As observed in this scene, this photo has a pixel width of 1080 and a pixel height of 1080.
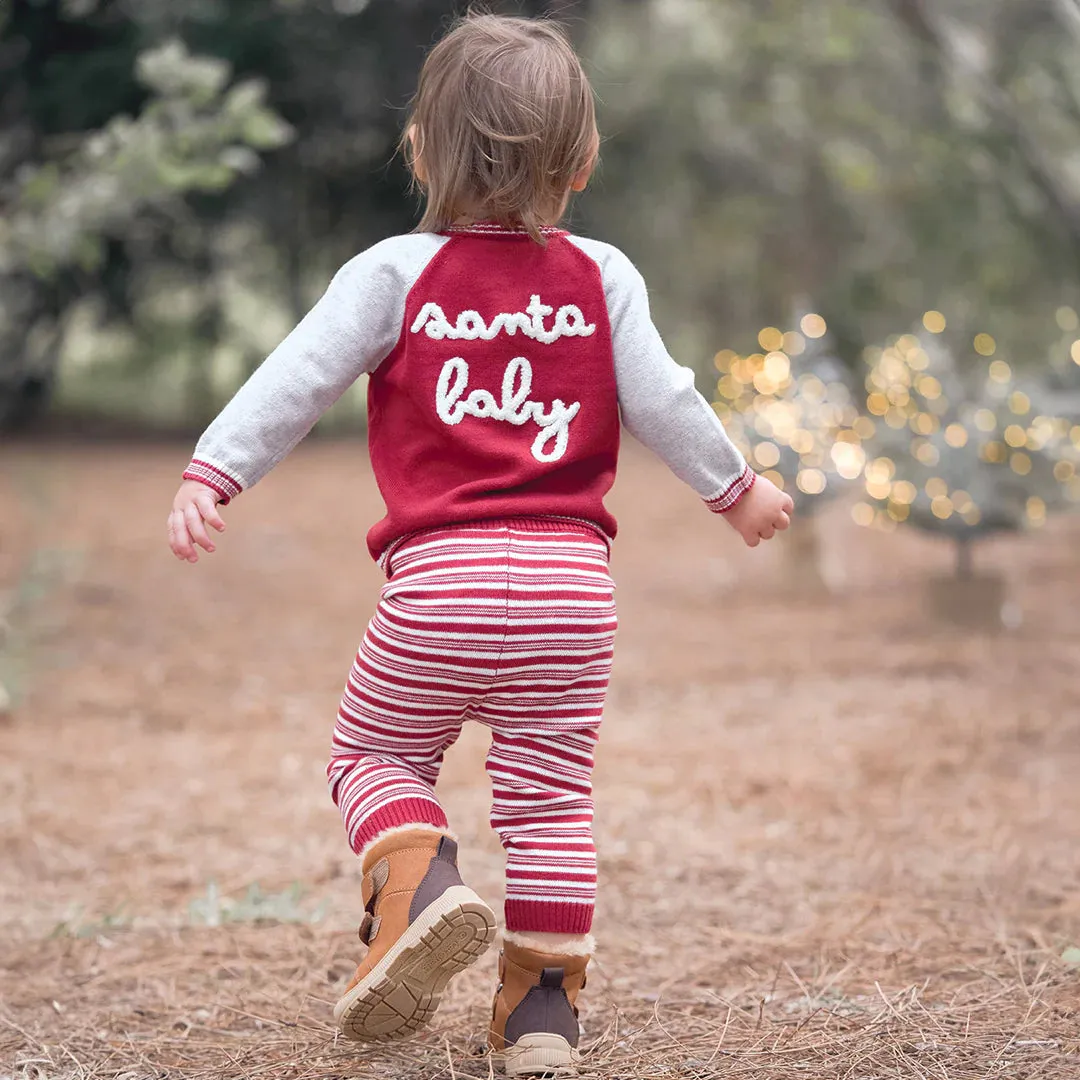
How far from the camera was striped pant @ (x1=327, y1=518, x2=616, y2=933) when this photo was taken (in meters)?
1.94

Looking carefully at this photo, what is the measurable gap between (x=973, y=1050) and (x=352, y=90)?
10.2 metres

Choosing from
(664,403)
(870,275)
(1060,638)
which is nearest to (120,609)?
(1060,638)

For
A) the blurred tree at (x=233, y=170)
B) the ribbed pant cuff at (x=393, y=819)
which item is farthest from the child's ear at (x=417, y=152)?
the blurred tree at (x=233, y=170)

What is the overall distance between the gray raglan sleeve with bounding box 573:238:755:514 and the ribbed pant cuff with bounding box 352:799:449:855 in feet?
1.97

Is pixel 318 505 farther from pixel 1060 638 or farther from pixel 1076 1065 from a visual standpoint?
pixel 1076 1065

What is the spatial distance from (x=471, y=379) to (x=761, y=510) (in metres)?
0.47

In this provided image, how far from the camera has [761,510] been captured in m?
2.09

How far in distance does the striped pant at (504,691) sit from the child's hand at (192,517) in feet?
0.87

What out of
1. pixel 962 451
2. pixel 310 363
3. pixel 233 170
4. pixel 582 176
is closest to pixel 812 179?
pixel 233 170

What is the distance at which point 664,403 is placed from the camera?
2.04 meters

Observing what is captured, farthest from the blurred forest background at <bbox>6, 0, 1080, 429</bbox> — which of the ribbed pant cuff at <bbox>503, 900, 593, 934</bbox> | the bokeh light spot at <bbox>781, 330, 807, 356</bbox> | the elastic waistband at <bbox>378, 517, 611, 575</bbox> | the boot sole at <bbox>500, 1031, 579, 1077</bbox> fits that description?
the boot sole at <bbox>500, 1031, 579, 1077</bbox>

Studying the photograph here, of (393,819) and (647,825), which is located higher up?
(393,819)

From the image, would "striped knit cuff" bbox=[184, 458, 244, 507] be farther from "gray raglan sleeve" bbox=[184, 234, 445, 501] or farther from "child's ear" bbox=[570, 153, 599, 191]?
"child's ear" bbox=[570, 153, 599, 191]

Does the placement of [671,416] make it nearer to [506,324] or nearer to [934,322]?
[506,324]
